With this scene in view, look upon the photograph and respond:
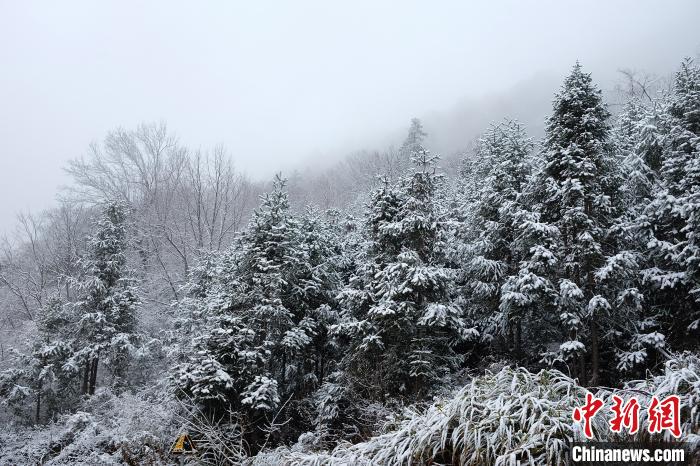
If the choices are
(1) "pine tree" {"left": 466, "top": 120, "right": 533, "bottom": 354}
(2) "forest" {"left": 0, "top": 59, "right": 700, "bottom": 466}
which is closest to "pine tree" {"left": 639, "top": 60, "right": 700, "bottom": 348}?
(2) "forest" {"left": 0, "top": 59, "right": 700, "bottom": 466}

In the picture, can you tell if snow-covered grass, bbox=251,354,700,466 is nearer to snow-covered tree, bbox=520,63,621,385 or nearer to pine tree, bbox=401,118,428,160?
snow-covered tree, bbox=520,63,621,385

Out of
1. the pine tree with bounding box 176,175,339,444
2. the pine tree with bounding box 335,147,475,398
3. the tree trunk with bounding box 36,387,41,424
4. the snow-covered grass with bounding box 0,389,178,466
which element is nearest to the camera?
the snow-covered grass with bounding box 0,389,178,466

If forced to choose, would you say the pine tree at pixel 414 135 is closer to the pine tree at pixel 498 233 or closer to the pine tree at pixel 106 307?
the pine tree at pixel 498 233

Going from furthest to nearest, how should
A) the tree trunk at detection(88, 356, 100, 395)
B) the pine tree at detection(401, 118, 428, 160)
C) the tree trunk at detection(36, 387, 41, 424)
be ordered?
the pine tree at detection(401, 118, 428, 160) < the tree trunk at detection(36, 387, 41, 424) < the tree trunk at detection(88, 356, 100, 395)

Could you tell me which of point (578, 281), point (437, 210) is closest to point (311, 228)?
point (437, 210)

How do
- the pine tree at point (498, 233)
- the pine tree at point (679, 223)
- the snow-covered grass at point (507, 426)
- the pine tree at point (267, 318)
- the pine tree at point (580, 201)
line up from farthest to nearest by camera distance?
the pine tree at point (498, 233), the pine tree at point (267, 318), the pine tree at point (580, 201), the pine tree at point (679, 223), the snow-covered grass at point (507, 426)

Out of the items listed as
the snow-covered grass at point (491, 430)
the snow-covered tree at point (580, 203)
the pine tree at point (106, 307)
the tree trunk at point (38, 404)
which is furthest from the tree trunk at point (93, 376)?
the snow-covered tree at point (580, 203)

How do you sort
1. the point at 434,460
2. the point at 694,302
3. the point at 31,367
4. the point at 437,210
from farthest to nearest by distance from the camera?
the point at 31,367 < the point at 437,210 < the point at 694,302 < the point at 434,460

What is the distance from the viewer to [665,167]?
14.4 meters

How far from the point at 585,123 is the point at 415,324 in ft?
29.1

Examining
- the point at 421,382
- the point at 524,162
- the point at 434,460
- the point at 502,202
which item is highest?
the point at 524,162

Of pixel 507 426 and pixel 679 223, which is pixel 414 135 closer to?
pixel 679 223

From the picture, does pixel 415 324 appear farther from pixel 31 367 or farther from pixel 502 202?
pixel 31 367

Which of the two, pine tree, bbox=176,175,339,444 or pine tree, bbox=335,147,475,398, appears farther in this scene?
pine tree, bbox=335,147,475,398
